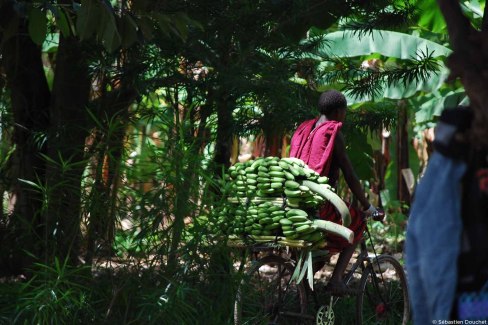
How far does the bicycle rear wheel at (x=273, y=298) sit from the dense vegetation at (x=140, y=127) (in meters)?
0.38

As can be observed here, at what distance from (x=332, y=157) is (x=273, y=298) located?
1.02 m

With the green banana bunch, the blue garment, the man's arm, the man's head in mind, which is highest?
the man's head

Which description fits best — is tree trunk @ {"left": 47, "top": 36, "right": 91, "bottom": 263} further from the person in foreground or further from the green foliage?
the person in foreground

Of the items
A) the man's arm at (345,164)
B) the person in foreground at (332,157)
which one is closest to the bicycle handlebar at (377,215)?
the person in foreground at (332,157)

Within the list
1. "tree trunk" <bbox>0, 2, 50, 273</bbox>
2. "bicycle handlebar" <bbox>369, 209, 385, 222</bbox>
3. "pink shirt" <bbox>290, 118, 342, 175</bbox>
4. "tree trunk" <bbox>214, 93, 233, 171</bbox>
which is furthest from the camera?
"tree trunk" <bbox>0, 2, 50, 273</bbox>

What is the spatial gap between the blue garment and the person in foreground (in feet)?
9.31

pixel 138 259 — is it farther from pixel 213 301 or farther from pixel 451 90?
pixel 451 90

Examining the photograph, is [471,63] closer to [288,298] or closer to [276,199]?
[276,199]

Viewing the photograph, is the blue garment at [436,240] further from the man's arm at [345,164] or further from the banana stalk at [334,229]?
the man's arm at [345,164]

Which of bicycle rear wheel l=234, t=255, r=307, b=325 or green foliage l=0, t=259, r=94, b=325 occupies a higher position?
bicycle rear wheel l=234, t=255, r=307, b=325

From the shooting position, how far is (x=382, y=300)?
19.4 ft

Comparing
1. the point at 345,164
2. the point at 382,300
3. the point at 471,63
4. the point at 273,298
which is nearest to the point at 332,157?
the point at 345,164

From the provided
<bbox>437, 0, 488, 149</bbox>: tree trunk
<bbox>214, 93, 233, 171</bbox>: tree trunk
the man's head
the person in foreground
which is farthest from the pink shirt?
<bbox>437, 0, 488, 149</bbox>: tree trunk

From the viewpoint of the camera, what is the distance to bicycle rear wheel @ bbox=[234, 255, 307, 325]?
4996mm
